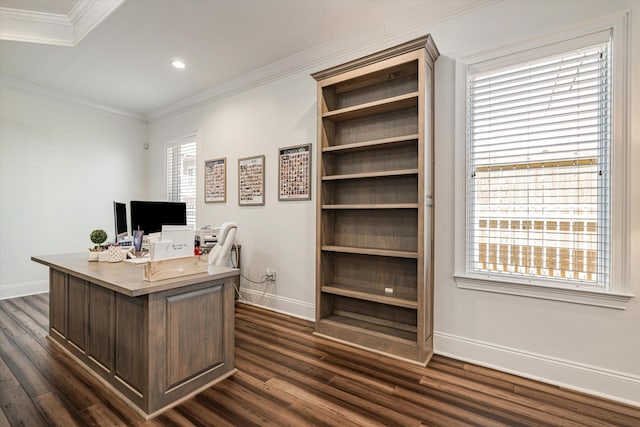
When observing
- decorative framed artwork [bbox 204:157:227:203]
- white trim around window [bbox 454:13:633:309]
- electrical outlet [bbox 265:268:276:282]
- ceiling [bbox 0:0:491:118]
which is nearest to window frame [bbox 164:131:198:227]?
decorative framed artwork [bbox 204:157:227:203]

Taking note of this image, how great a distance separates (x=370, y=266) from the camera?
9.39ft

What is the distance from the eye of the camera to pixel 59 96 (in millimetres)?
4395

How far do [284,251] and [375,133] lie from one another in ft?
5.43

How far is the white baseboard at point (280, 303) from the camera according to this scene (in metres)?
3.29

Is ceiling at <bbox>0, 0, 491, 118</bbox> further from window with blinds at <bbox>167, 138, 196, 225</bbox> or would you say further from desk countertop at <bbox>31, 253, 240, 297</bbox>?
desk countertop at <bbox>31, 253, 240, 297</bbox>

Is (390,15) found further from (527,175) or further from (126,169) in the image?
(126,169)

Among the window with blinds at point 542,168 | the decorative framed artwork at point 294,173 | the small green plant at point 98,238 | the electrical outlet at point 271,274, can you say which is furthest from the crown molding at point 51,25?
the window with blinds at point 542,168

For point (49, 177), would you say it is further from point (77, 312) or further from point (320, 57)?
point (320, 57)

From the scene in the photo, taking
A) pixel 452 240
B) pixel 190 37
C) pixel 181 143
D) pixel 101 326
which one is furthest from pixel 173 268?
pixel 181 143

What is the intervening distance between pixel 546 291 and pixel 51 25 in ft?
16.6

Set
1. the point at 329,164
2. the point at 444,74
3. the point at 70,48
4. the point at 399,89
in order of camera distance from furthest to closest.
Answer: the point at 70,48
the point at 329,164
the point at 399,89
the point at 444,74

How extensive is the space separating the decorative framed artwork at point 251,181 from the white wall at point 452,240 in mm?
110

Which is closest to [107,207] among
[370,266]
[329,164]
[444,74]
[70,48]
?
[70,48]

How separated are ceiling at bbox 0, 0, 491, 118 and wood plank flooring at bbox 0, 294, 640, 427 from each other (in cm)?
282
